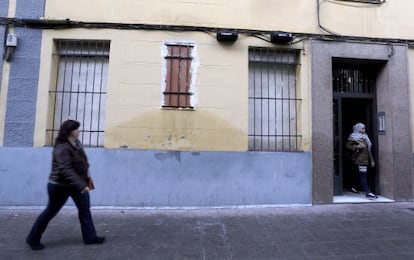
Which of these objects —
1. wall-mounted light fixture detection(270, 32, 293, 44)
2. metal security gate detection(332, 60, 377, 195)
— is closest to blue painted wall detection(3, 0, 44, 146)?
wall-mounted light fixture detection(270, 32, 293, 44)

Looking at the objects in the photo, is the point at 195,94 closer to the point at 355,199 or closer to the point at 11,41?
the point at 11,41

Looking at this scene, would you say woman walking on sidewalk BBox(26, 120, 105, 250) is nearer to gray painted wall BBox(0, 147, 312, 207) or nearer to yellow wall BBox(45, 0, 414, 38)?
gray painted wall BBox(0, 147, 312, 207)

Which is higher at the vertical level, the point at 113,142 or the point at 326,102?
the point at 326,102

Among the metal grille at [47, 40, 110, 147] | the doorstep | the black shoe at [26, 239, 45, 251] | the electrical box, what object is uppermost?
the electrical box

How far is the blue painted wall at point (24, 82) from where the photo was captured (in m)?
5.91

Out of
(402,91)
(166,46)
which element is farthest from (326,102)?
(166,46)

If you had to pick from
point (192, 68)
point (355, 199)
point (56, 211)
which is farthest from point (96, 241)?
point (355, 199)

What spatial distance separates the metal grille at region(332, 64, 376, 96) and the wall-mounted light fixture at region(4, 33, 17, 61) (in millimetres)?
6596

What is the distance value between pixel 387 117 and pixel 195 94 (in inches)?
163

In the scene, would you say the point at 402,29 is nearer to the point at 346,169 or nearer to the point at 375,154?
the point at 375,154

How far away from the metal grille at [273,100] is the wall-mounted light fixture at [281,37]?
259mm

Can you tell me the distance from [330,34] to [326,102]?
1422 millimetres

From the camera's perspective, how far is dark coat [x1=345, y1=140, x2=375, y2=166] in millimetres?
6699

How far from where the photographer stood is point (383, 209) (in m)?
6.00
